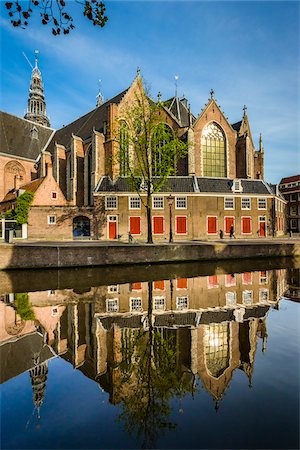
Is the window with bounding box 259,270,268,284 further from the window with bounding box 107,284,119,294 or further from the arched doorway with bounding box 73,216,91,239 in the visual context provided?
the arched doorway with bounding box 73,216,91,239

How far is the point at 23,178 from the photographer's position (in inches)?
1697

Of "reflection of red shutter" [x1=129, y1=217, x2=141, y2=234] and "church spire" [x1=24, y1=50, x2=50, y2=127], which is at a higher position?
"church spire" [x1=24, y1=50, x2=50, y2=127]

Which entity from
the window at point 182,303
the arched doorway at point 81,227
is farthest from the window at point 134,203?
the window at point 182,303

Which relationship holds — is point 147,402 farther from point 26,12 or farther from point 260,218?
point 260,218

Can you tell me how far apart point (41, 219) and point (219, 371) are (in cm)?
2752

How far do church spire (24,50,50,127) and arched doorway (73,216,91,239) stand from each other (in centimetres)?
4115

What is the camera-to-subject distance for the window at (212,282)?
511 inches

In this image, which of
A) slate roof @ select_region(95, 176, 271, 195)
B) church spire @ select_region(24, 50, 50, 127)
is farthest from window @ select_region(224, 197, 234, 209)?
church spire @ select_region(24, 50, 50, 127)

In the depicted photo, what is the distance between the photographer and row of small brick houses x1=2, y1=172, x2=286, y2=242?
29781mm

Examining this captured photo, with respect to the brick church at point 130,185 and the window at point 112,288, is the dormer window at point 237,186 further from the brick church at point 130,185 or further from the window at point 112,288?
the window at point 112,288

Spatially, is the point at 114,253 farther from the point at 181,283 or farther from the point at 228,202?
the point at 228,202

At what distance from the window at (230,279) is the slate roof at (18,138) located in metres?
38.3

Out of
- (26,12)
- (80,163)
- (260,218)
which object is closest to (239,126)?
(260,218)

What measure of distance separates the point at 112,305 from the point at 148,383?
213 inches
